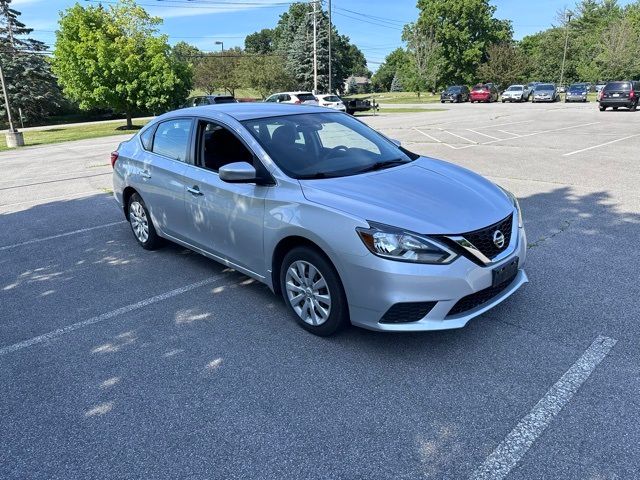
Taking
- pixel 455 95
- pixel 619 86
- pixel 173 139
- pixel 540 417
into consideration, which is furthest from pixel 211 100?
pixel 455 95

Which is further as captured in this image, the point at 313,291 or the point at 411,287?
the point at 313,291

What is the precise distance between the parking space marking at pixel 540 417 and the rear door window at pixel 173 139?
12.0ft

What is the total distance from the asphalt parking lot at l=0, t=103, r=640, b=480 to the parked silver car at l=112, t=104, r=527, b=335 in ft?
1.17

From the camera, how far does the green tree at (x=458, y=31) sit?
72.2m

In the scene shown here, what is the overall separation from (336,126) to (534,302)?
94.3 inches

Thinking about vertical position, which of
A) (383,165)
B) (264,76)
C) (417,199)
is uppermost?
(264,76)

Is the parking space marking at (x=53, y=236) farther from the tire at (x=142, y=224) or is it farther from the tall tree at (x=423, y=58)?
the tall tree at (x=423, y=58)

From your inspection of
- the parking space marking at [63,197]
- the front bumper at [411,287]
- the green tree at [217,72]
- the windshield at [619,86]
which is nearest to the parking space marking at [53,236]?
the parking space marking at [63,197]

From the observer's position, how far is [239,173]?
368 cm

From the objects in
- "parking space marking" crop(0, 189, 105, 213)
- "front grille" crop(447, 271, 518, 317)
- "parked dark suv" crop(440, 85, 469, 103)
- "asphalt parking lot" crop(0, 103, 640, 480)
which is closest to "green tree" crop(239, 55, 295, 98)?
"parked dark suv" crop(440, 85, 469, 103)

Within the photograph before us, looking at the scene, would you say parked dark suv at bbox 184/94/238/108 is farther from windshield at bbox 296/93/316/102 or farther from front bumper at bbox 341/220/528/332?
front bumper at bbox 341/220/528/332

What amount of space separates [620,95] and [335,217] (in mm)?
32318

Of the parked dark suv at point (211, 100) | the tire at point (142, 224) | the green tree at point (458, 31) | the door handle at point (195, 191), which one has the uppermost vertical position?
the green tree at point (458, 31)

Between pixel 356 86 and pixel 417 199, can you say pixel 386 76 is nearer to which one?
pixel 356 86
